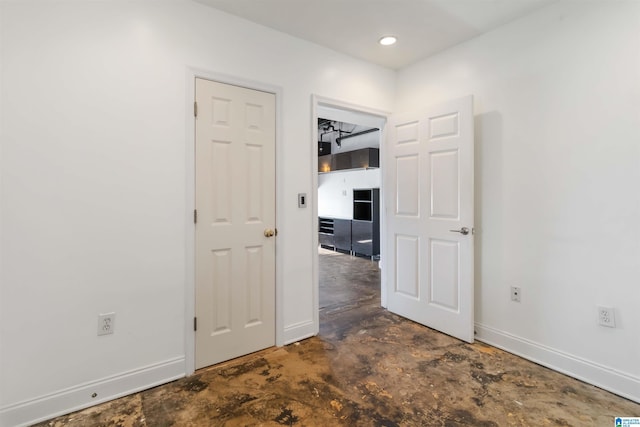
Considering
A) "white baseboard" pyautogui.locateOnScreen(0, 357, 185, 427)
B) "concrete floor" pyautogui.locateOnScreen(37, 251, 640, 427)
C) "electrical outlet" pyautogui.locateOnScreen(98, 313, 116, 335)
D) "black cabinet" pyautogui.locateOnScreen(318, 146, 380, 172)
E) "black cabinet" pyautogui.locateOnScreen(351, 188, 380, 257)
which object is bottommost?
"concrete floor" pyautogui.locateOnScreen(37, 251, 640, 427)

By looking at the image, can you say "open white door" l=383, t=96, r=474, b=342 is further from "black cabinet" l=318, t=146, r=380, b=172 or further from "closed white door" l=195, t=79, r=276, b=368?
"black cabinet" l=318, t=146, r=380, b=172

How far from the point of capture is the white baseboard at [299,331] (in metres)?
2.61

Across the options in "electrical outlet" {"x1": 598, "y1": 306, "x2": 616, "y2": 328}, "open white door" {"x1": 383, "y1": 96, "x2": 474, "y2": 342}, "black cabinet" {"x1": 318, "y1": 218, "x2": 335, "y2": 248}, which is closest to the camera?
"electrical outlet" {"x1": 598, "y1": 306, "x2": 616, "y2": 328}

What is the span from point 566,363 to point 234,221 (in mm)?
2558

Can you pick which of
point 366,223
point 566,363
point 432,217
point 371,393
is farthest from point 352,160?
point 371,393

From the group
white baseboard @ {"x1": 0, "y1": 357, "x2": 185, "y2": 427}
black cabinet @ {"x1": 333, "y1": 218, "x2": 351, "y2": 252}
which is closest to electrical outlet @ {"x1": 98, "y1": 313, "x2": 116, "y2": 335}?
white baseboard @ {"x1": 0, "y1": 357, "x2": 185, "y2": 427}

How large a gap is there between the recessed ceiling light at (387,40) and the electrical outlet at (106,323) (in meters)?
2.88

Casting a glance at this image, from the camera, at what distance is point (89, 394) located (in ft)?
5.97

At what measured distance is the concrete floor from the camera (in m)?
1.69

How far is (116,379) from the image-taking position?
190 centimetres

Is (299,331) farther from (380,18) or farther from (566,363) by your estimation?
(380,18)

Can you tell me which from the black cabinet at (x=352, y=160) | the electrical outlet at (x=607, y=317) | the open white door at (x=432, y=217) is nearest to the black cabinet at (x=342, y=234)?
the black cabinet at (x=352, y=160)

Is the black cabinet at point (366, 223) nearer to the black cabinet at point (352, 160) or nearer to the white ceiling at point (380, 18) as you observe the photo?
the black cabinet at point (352, 160)

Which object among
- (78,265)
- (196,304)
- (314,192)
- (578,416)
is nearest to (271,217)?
(314,192)
